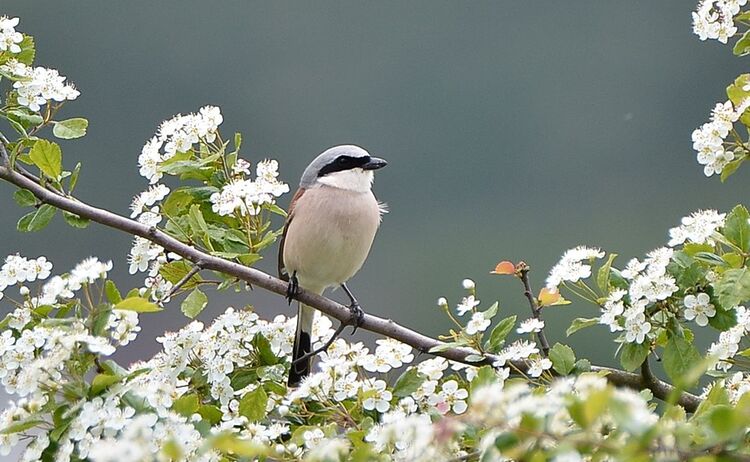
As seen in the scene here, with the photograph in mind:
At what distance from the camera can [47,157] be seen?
2133mm

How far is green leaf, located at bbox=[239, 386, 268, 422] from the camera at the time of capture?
1906 millimetres

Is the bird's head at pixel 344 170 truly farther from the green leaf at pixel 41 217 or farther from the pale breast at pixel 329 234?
the green leaf at pixel 41 217

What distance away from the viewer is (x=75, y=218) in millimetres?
2207

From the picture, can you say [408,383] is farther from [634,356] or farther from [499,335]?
[634,356]

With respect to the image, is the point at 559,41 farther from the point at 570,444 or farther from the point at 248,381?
the point at 570,444

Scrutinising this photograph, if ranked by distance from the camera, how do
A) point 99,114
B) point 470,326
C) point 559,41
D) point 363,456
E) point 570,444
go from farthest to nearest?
point 559,41 → point 99,114 → point 470,326 → point 363,456 → point 570,444

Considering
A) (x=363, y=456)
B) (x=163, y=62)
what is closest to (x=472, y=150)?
(x=163, y=62)

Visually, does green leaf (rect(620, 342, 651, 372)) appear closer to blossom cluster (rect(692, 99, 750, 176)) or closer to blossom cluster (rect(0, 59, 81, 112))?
blossom cluster (rect(692, 99, 750, 176))

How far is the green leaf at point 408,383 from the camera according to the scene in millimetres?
1913

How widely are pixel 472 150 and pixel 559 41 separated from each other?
9.11 ft

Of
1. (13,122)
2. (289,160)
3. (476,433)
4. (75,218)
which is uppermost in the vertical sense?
(289,160)

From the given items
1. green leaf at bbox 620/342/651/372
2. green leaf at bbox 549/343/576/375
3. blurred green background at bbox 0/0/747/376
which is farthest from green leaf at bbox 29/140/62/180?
blurred green background at bbox 0/0/747/376

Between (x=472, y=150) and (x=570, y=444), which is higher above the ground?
(x=472, y=150)

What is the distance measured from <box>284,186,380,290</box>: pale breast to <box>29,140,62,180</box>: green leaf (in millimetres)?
1000
